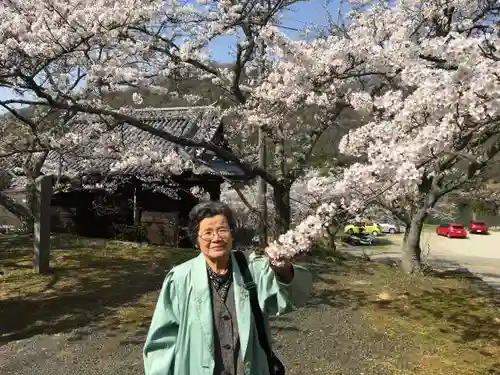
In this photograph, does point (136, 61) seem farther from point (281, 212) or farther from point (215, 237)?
point (215, 237)

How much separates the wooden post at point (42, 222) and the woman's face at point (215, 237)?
614 centimetres

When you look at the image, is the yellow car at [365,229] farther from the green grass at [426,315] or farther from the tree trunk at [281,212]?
the tree trunk at [281,212]

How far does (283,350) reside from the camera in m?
5.07

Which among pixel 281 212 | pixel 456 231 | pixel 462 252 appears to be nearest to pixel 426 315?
pixel 281 212

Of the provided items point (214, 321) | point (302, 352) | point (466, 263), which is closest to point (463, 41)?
point (214, 321)

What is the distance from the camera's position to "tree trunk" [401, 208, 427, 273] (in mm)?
9273

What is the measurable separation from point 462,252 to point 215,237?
27804 mm

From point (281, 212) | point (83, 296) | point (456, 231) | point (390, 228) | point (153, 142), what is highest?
point (153, 142)

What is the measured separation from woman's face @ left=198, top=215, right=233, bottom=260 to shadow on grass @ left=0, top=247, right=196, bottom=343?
3.88m

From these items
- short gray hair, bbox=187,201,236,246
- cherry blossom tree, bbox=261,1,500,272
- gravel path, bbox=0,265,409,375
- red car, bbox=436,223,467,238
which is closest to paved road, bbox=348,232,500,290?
red car, bbox=436,223,467,238

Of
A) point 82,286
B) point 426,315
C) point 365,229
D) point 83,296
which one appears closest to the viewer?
point 426,315

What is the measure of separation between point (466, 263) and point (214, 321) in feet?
74.9

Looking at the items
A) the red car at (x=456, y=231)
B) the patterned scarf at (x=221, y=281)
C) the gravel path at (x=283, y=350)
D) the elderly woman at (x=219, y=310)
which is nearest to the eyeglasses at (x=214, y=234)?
the elderly woman at (x=219, y=310)

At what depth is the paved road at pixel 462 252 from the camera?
21.0 m
